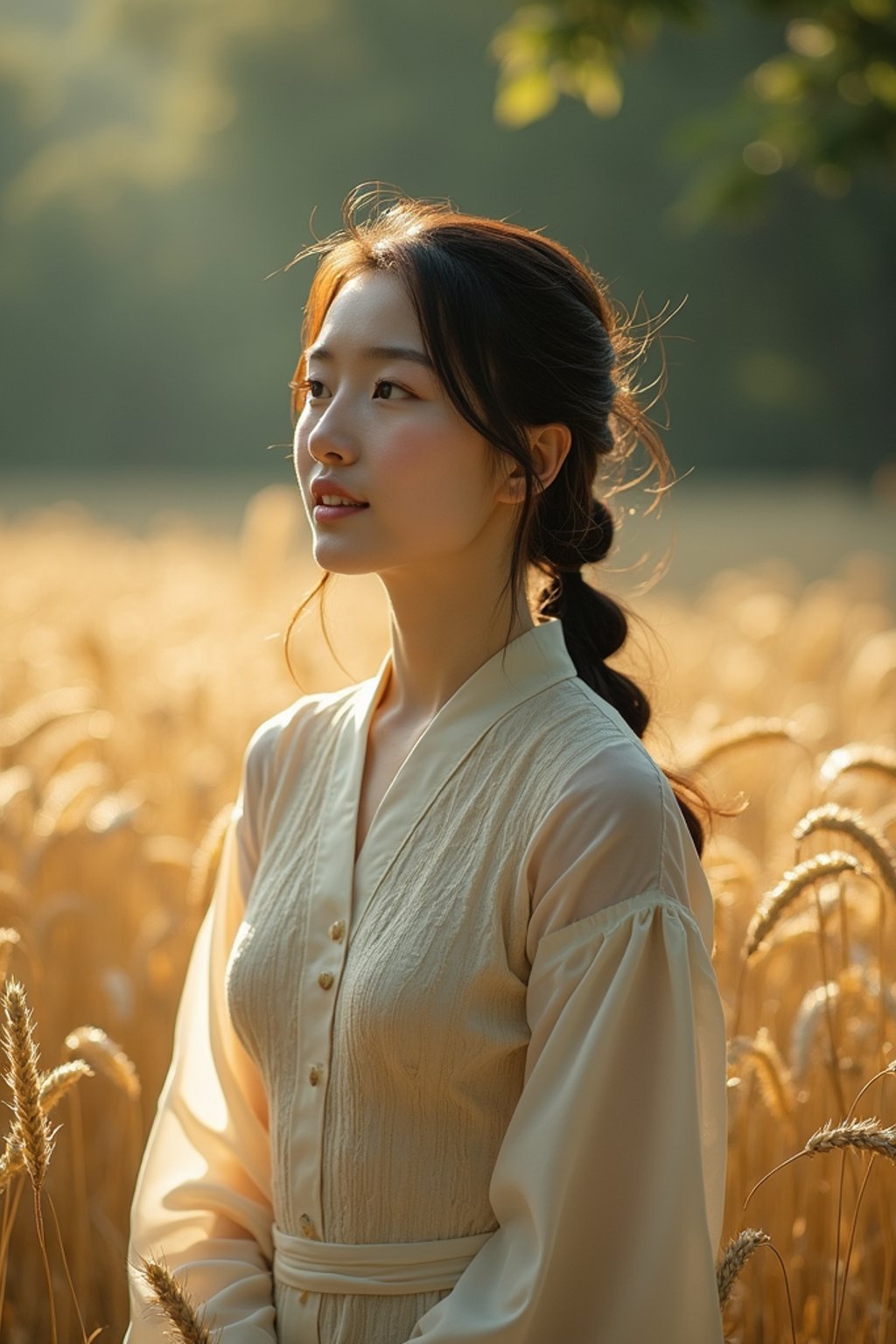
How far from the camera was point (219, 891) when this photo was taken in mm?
1509

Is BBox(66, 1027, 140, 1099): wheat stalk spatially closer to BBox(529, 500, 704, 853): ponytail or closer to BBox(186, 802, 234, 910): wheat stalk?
BBox(186, 802, 234, 910): wheat stalk

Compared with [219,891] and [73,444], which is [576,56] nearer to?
[219,891]

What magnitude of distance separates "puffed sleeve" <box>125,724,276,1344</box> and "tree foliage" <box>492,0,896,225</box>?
4.18m

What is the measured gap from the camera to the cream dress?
108 cm

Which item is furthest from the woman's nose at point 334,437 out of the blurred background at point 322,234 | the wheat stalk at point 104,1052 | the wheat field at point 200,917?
the blurred background at point 322,234

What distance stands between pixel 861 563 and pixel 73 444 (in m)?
15.5

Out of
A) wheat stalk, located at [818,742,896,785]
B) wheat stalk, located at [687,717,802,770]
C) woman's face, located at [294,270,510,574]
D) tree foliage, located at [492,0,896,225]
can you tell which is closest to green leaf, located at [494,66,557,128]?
tree foliage, located at [492,0,896,225]

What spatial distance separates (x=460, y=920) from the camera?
1.16m

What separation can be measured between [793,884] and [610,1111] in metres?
0.33

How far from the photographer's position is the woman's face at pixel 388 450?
4.04 feet

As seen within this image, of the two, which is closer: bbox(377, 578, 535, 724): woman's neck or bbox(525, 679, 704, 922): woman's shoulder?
bbox(525, 679, 704, 922): woman's shoulder

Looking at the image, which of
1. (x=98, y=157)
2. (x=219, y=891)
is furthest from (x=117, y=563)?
(x=98, y=157)

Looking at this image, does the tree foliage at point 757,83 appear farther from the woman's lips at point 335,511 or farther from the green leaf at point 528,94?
the woman's lips at point 335,511

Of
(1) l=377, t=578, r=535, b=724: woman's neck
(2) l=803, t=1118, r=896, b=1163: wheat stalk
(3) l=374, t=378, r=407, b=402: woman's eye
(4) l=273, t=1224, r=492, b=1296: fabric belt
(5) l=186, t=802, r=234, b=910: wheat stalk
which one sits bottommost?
(4) l=273, t=1224, r=492, b=1296: fabric belt
